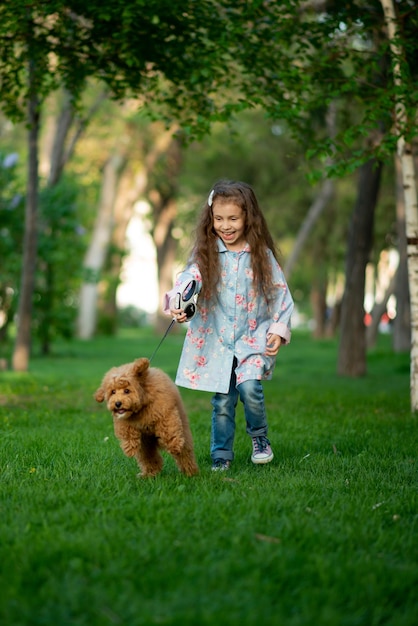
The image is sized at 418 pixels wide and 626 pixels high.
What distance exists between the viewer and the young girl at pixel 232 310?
19.5 feet

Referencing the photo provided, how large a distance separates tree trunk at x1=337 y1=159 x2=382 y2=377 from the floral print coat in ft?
28.3

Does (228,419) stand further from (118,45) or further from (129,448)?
(118,45)

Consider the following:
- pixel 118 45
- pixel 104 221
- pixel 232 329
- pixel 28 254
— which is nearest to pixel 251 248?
pixel 232 329

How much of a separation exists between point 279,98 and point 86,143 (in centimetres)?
2110

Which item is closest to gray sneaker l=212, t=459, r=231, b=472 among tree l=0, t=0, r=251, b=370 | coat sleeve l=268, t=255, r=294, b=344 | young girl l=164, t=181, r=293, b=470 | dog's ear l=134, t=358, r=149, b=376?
young girl l=164, t=181, r=293, b=470

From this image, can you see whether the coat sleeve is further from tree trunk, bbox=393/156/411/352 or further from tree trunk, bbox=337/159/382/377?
tree trunk, bbox=393/156/411/352

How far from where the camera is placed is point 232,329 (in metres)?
5.98

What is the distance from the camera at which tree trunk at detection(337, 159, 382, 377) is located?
14.4m

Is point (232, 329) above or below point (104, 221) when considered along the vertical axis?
below

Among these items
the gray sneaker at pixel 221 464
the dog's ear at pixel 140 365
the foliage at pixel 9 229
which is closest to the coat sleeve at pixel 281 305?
the gray sneaker at pixel 221 464

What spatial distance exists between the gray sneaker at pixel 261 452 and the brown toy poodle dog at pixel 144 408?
2.54 feet

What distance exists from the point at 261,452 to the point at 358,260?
8.95 meters

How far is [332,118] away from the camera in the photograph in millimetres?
18719

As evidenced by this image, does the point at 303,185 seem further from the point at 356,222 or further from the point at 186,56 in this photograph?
the point at 186,56
